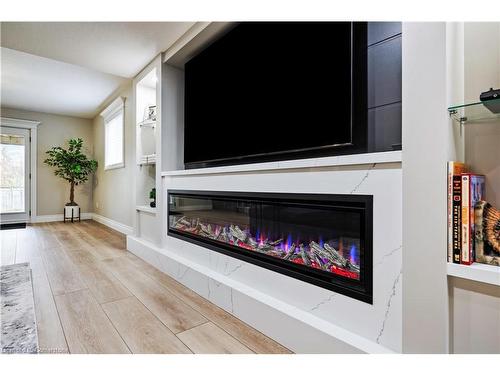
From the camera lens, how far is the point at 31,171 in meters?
5.56

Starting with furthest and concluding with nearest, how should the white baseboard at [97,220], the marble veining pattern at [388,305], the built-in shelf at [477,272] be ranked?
the white baseboard at [97,220]
the marble veining pattern at [388,305]
the built-in shelf at [477,272]

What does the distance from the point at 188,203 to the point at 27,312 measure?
125 cm

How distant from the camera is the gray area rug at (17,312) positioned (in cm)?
133

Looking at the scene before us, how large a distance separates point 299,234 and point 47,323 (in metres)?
1.51

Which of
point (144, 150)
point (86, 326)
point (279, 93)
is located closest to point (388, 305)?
point (279, 93)

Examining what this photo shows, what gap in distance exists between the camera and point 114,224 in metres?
4.83

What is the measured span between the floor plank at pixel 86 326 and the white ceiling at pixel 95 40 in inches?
80.3

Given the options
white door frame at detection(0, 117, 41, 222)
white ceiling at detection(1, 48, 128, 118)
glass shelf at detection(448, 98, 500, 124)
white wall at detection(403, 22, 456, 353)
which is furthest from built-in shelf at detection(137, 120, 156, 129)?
white door frame at detection(0, 117, 41, 222)

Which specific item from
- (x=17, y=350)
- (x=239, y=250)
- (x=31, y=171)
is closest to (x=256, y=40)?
(x=239, y=250)

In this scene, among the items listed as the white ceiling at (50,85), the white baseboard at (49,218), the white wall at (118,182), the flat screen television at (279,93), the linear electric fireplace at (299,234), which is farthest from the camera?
the white baseboard at (49,218)

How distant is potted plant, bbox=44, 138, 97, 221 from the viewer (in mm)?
5504

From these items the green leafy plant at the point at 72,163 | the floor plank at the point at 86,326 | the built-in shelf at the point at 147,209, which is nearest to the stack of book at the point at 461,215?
the floor plank at the point at 86,326

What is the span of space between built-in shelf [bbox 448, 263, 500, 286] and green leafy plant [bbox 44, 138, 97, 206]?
623 centimetres

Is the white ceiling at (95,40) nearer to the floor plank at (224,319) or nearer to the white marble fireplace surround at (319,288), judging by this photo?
the white marble fireplace surround at (319,288)
